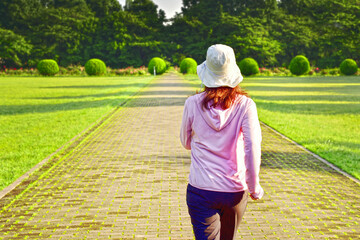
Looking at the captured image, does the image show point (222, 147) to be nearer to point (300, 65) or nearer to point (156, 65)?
point (300, 65)

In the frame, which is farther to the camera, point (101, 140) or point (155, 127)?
point (155, 127)

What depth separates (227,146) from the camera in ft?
6.81

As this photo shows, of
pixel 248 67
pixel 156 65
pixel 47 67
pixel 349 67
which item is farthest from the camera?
pixel 156 65

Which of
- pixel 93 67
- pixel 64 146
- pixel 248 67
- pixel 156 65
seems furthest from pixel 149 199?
pixel 156 65

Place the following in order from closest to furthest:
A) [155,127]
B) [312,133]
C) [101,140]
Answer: [101,140] < [312,133] < [155,127]

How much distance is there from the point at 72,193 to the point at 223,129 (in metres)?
3.55

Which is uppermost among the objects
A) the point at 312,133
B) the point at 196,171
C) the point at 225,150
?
the point at 225,150

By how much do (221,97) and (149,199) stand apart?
3.04 m

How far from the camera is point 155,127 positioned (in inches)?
409

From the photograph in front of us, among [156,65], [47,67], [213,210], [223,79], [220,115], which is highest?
[223,79]

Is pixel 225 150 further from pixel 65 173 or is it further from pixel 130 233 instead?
pixel 65 173

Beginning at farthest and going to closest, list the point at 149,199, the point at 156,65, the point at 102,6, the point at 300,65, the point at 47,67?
1. the point at 102,6
2. the point at 156,65
3. the point at 47,67
4. the point at 300,65
5. the point at 149,199

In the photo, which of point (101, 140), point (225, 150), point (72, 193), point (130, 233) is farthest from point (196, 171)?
point (101, 140)

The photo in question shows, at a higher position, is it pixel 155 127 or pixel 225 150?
pixel 225 150
